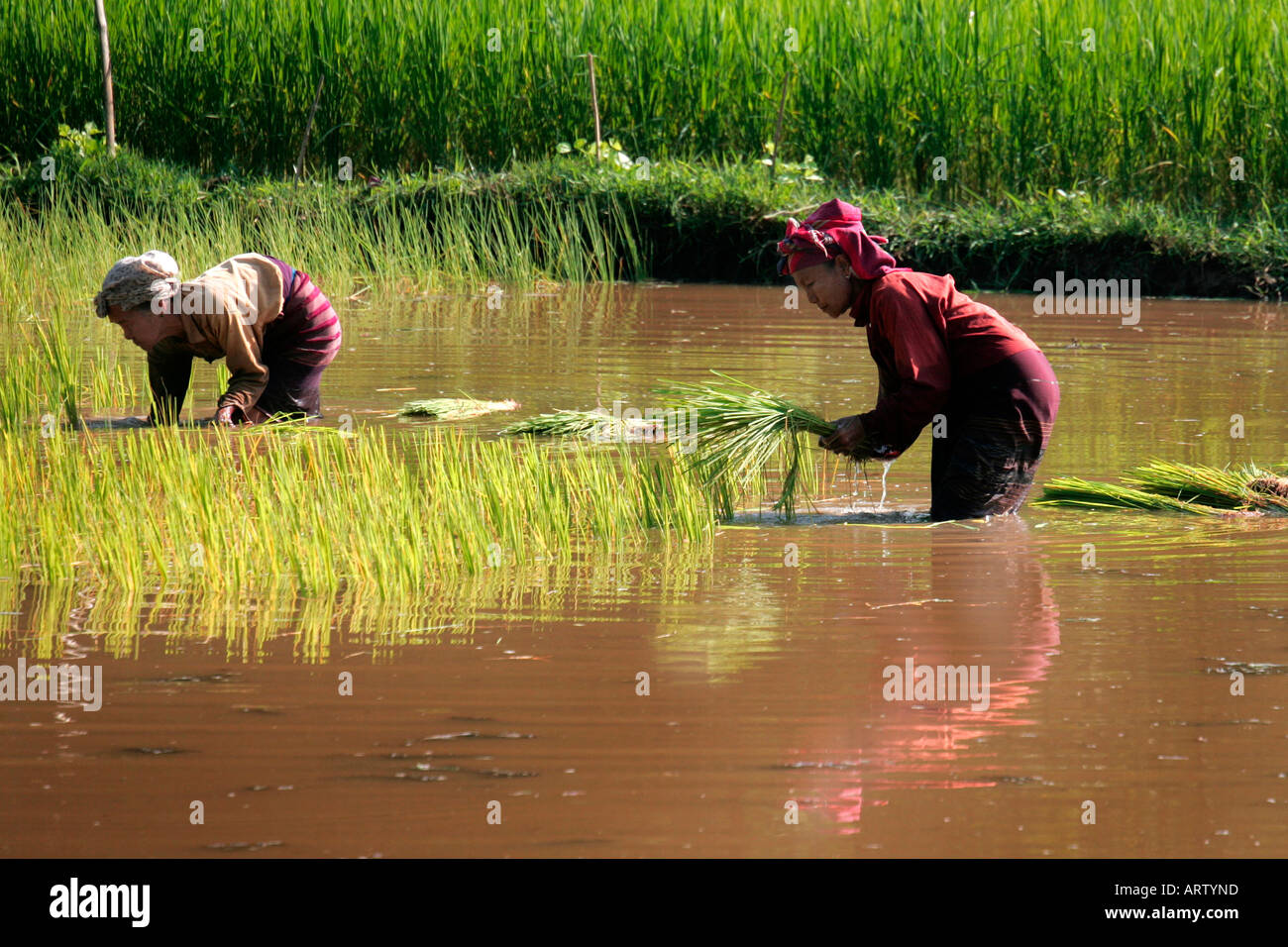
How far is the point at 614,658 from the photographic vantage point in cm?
381

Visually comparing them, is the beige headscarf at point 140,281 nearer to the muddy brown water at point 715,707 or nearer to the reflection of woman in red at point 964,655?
the muddy brown water at point 715,707

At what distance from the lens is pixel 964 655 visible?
12.7 ft

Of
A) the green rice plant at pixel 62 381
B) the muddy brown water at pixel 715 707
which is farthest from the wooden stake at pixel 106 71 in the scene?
the muddy brown water at pixel 715 707

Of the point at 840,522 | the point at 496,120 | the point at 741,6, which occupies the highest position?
the point at 741,6

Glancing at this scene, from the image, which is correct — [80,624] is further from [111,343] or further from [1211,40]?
[1211,40]

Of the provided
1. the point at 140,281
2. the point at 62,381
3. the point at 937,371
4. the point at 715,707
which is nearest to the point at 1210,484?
the point at 937,371

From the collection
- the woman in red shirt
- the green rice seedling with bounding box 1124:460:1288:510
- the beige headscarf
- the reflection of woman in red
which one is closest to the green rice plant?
the beige headscarf

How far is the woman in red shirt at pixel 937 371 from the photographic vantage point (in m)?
5.16

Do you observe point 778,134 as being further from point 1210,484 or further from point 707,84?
point 1210,484

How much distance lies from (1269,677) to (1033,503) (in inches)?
81.3

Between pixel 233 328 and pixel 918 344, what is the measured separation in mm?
2726

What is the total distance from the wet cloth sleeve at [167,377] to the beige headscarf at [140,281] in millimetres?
336

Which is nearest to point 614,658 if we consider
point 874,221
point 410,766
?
point 410,766

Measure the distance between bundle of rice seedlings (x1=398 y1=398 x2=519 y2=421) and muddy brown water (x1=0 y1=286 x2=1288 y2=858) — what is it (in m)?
1.93
